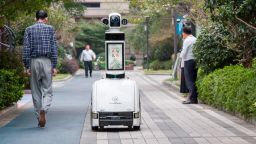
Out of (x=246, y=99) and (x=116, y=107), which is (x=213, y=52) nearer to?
(x=246, y=99)

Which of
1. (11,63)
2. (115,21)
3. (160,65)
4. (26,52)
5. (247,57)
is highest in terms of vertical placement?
(115,21)

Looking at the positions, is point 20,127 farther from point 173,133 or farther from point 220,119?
point 220,119

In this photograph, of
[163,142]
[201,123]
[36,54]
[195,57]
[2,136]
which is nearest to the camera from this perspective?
[163,142]

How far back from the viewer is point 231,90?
558 inches

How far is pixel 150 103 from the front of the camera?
17953 mm

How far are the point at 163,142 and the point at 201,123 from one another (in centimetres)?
272

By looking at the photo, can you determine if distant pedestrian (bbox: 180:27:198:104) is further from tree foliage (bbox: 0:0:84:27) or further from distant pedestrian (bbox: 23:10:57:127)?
distant pedestrian (bbox: 23:10:57:127)

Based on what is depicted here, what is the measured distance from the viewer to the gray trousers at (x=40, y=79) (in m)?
12.2

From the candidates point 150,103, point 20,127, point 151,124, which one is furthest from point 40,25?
point 150,103

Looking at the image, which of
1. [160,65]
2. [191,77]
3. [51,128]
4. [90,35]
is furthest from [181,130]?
[90,35]

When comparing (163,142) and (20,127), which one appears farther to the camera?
(20,127)

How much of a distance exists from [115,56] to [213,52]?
5.78 metres

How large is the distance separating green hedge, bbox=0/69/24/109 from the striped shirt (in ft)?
6.92

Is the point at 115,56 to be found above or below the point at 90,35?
below
